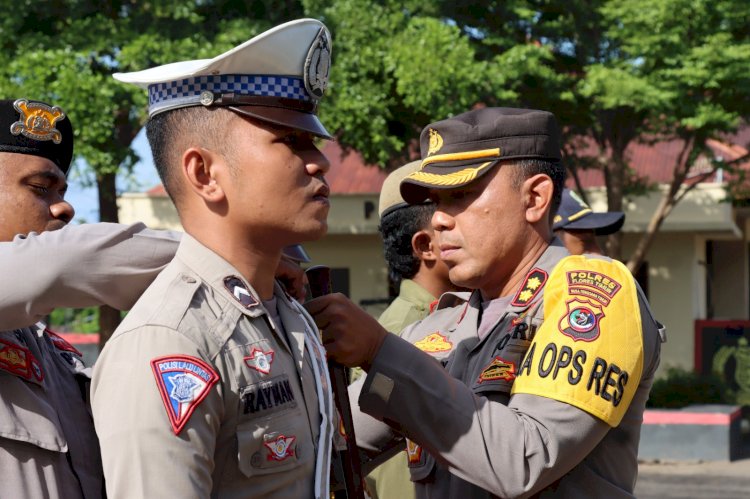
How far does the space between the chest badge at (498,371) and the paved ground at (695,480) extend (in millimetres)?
8928

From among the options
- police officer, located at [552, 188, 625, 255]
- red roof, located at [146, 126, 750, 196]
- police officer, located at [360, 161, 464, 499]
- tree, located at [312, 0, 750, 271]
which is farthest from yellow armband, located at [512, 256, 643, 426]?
red roof, located at [146, 126, 750, 196]

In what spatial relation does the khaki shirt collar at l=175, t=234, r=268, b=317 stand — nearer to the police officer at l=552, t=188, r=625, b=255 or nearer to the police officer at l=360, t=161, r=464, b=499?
the police officer at l=360, t=161, r=464, b=499

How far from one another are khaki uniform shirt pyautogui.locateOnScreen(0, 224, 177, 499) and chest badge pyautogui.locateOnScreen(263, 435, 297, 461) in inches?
18.1

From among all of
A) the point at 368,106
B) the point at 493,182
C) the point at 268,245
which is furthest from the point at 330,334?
the point at 368,106

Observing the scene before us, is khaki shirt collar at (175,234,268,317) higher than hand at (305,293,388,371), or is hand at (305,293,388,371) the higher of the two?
khaki shirt collar at (175,234,268,317)

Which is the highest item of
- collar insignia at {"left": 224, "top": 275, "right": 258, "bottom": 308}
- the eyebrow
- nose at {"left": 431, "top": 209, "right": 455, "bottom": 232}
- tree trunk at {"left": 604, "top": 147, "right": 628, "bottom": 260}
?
the eyebrow

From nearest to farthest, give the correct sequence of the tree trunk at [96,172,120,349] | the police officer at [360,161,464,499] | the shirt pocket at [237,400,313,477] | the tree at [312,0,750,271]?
the shirt pocket at [237,400,313,477], the police officer at [360,161,464,499], the tree at [312,0,750,271], the tree trunk at [96,172,120,349]

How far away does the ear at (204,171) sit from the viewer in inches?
82.8

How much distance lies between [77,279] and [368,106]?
1319 cm

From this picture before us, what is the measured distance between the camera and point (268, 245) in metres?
2.16

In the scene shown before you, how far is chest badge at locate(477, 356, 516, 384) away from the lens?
2596 millimetres

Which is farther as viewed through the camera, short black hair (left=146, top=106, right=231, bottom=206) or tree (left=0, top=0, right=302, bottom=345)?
tree (left=0, top=0, right=302, bottom=345)

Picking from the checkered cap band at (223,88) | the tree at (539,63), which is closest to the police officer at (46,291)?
the checkered cap band at (223,88)

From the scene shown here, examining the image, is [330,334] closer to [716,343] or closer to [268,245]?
[268,245]
